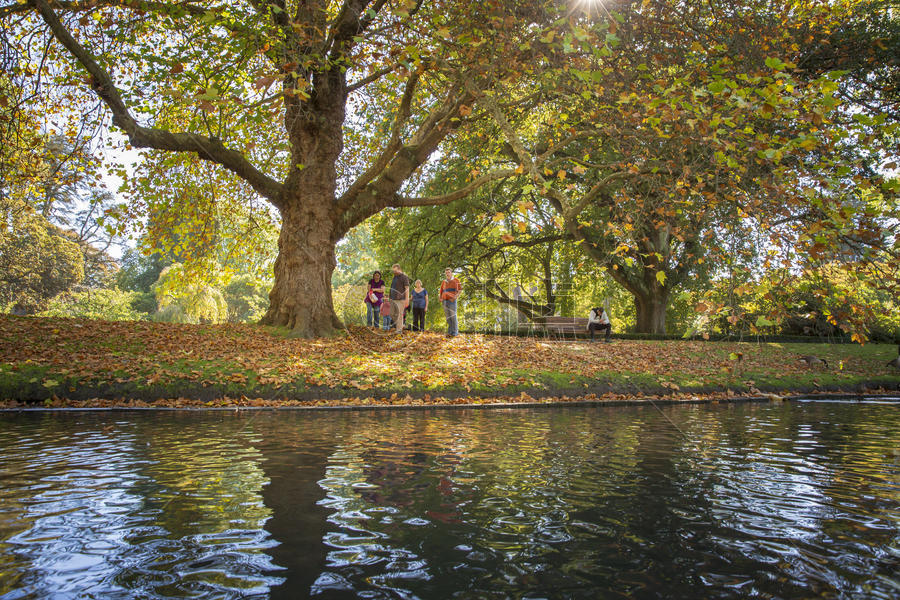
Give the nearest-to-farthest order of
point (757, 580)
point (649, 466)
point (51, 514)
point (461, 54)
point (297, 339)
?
point (757, 580)
point (51, 514)
point (649, 466)
point (461, 54)
point (297, 339)

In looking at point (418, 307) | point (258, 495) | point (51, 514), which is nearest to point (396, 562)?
point (258, 495)

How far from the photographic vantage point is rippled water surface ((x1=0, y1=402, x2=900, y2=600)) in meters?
3.03

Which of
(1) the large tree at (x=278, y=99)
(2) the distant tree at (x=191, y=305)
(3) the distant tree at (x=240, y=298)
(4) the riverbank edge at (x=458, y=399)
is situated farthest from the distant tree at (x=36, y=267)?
(4) the riverbank edge at (x=458, y=399)

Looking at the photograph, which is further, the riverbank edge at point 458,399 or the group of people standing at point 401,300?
the group of people standing at point 401,300

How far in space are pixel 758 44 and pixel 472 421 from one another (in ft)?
26.5

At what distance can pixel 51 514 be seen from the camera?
403cm

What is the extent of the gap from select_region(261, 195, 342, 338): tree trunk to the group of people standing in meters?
2.22

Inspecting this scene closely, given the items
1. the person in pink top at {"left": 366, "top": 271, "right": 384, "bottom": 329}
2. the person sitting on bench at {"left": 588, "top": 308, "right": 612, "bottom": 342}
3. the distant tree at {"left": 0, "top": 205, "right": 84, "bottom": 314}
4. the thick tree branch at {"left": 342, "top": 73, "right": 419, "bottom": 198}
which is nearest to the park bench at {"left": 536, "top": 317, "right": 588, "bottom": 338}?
the person sitting on bench at {"left": 588, "top": 308, "right": 612, "bottom": 342}

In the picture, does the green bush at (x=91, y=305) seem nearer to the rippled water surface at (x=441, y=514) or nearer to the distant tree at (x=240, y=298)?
the distant tree at (x=240, y=298)

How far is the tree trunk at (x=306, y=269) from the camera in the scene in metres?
15.9

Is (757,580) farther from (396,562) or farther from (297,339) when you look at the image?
(297,339)

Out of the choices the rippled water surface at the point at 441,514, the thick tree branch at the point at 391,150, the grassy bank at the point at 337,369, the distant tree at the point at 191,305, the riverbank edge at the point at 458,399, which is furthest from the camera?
the distant tree at the point at 191,305

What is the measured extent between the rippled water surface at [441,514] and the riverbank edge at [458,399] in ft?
7.01

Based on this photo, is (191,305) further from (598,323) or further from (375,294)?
(598,323)
